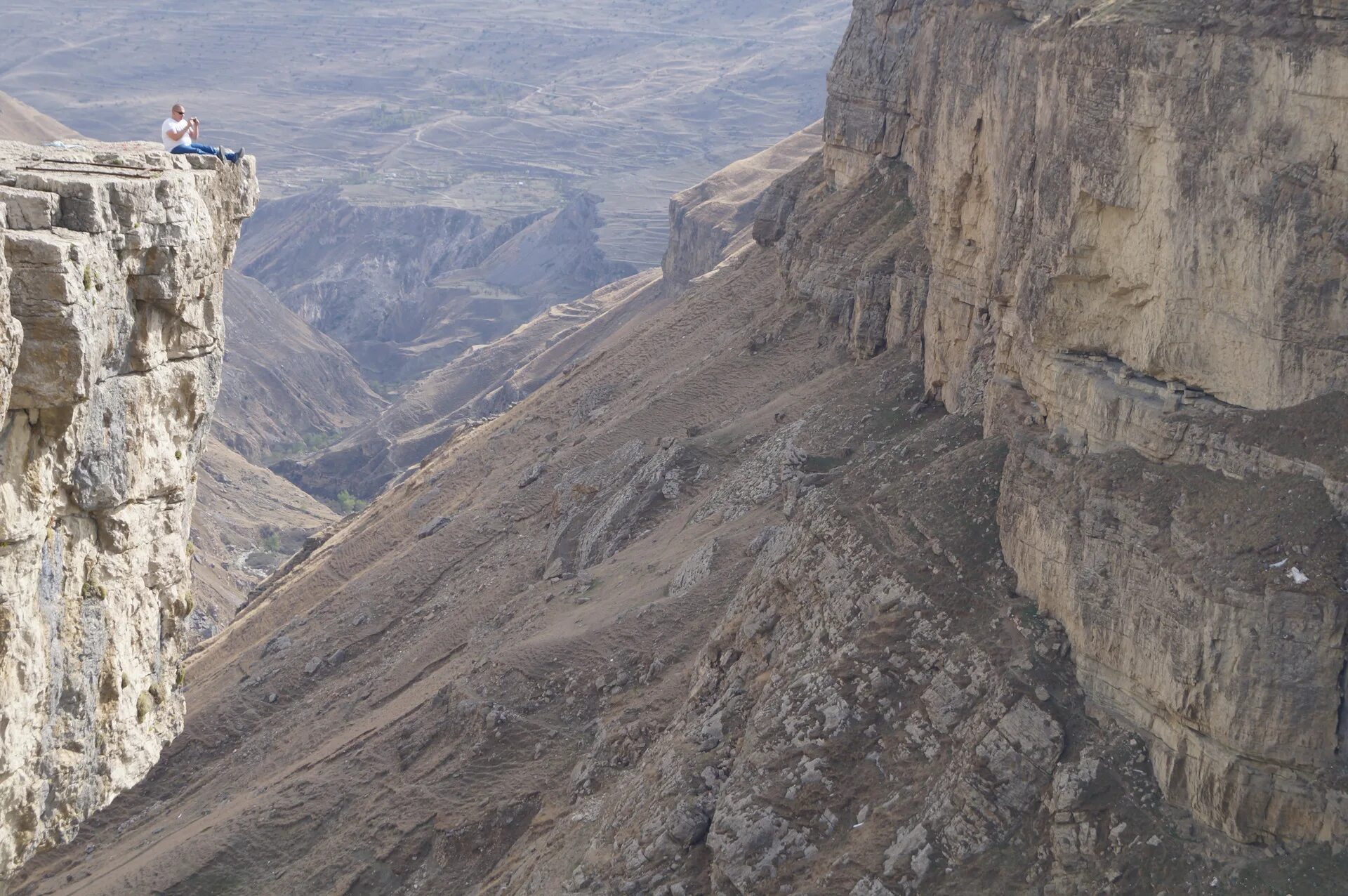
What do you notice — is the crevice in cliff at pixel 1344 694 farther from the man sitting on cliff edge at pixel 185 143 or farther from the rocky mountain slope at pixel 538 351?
the rocky mountain slope at pixel 538 351

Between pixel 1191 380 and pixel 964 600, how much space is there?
5.42m

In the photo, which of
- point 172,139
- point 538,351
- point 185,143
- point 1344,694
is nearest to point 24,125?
point 538,351

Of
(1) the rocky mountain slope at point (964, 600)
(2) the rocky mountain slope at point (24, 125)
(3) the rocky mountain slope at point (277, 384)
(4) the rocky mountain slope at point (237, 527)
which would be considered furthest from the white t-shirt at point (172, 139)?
(2) the rocky mountain slope at point (24, 125)

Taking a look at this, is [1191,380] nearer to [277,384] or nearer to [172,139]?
[172,139]

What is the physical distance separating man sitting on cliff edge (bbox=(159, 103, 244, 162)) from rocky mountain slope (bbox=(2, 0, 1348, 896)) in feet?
41.6

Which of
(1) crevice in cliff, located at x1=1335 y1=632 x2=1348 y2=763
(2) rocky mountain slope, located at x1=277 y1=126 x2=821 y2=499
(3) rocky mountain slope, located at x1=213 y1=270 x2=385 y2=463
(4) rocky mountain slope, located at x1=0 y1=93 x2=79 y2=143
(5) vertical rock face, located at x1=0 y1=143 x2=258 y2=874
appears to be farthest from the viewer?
(3) rocky mountain slope, located at x1=213 y1=270 x2=385 y2=463

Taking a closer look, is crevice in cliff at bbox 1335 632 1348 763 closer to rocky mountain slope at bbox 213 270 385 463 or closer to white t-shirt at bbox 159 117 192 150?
white t-shirt at bbox 159 117 192 150

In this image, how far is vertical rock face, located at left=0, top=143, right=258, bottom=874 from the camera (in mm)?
13094

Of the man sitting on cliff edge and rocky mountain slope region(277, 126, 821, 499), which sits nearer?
the man sitting on cliff edge

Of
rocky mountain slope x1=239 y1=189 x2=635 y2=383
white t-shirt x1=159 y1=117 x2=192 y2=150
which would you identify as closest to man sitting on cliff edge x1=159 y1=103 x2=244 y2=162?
white t-shirt x1=159 y1=117 x2=192 y2=150

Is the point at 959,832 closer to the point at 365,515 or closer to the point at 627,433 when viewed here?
the point at 627,433

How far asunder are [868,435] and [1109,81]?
15.6 metres

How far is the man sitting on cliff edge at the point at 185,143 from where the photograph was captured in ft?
56.4

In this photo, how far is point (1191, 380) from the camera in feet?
70.9
